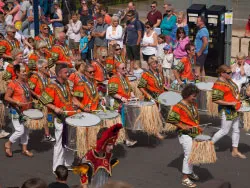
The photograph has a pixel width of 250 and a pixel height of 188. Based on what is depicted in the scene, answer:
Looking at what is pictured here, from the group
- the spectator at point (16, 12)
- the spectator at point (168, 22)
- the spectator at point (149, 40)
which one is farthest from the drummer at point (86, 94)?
the spectator at point (16, 12)

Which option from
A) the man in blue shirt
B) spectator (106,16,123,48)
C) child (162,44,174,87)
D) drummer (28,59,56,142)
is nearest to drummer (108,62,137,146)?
drummer (28,59,56,142)

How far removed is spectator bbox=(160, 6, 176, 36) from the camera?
17203mm

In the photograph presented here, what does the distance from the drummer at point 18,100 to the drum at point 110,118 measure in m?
1.29

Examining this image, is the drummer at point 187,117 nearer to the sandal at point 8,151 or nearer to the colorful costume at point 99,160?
the colorful costume at point 99,160

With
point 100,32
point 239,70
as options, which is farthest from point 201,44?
point 100,32

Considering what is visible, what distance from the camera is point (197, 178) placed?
10703mm

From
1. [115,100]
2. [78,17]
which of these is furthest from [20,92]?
[78,17]

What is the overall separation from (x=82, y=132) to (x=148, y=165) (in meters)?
1.54

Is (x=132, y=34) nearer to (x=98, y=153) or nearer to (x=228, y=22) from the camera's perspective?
(x=228, y=22)

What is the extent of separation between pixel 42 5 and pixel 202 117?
27.1 feet

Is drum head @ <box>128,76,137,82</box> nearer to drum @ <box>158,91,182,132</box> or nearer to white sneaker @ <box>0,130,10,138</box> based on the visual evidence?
drum @ <box>158,91,182,132</box>

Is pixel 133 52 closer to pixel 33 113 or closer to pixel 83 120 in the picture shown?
pixel 33 113

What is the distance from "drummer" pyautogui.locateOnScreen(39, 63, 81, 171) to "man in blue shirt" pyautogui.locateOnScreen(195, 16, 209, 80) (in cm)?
533

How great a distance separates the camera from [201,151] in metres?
10.1
